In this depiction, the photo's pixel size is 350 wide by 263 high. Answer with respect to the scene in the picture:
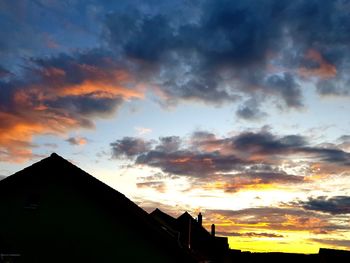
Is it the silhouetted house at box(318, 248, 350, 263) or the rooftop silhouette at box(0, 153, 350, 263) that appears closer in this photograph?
the rooftop silhouette at box(0, 153, 350, 263)

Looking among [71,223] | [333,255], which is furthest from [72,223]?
[333,255]

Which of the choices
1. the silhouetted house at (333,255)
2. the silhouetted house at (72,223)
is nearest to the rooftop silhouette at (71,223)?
the silhouetted house at (72,223)

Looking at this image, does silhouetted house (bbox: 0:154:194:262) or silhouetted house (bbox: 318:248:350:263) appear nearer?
silhouetted house (bbox: 0:154:194:262)

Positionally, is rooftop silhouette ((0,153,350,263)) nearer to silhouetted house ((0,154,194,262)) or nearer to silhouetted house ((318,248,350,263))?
silhouetted house ((0,154,194,262))

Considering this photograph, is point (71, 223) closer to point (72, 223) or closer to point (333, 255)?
point (72, 223)

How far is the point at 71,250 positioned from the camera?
1658cm

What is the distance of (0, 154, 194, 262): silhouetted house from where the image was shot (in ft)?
54.0

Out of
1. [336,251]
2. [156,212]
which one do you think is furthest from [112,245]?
[336,251]

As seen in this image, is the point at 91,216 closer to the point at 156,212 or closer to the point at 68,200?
the point at 68,200

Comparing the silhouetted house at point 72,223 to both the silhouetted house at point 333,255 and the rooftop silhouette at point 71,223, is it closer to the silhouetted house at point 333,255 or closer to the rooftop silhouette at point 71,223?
the rooftop silhouette at point 71,223

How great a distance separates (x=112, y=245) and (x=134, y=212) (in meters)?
1.57

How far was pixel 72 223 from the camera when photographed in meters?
17.0

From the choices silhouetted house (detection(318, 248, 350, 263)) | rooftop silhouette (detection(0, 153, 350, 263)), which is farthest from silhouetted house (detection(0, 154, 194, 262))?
silhouetted house (detection(318, 248, 350, 263))

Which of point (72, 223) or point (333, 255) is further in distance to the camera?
point (333, 255)
